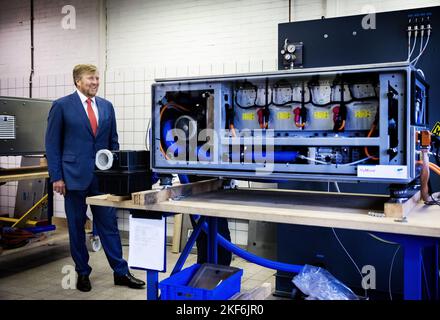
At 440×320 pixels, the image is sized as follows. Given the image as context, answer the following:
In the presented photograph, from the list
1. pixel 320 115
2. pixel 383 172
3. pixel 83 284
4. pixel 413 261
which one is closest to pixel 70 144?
pixel 83 284

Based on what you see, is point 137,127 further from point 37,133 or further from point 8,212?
point 8,212

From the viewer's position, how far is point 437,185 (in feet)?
9.14

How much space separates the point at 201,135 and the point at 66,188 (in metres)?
1.50

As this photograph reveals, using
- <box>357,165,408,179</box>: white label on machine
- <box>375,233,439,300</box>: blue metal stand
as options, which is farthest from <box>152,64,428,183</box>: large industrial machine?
<box>375,233,439,300</box>: blue metal stand

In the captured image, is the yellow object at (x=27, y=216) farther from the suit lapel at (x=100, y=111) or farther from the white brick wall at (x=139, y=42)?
the suit lapel at (x=100, y=111)

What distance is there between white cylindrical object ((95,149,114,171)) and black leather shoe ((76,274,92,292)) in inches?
62.3

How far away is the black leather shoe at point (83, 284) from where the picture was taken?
10.4 ft

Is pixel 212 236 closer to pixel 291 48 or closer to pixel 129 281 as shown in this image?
pixel 129 281

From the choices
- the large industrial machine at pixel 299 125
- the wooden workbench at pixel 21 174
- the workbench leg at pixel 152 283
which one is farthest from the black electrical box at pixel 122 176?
the wooden workbench at pixel 21 174

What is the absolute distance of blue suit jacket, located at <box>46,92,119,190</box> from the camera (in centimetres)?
307

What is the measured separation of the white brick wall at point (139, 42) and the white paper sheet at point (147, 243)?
2.37 metres

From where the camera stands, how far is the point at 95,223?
3.20 metres

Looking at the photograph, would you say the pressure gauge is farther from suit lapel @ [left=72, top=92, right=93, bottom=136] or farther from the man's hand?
the man's hand

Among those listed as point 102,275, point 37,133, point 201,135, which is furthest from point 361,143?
point 37,133
